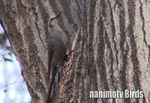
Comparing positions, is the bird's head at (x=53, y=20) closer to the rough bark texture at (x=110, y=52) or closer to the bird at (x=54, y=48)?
the bird at (x=54, y=48)

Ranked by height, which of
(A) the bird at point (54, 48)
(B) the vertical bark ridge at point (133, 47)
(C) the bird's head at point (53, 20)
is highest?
(C) the bird's head at point (53, 20)

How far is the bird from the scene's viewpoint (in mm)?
1621

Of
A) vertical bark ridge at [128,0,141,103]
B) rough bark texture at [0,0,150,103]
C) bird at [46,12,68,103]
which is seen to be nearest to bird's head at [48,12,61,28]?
Result: bird at [46,12,68,103]

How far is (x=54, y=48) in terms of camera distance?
5.62 feet

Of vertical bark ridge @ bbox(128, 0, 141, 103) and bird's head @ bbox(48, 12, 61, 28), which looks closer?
vertical bark ridge @ bbox(128, 0, 141, 103)

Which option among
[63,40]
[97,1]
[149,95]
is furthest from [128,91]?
[63,40]

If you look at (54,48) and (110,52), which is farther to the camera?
(54,48)

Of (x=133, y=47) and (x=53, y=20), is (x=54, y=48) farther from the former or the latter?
(x=133, y=47)

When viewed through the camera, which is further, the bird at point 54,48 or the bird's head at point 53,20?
the bird's head at point 53,20

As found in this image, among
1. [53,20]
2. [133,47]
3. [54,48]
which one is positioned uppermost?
[53,20]

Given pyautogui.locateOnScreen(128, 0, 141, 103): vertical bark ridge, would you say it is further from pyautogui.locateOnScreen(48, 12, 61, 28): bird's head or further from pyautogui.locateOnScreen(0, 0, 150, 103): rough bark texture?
pyautogui.locateOnScreen(48, 12, 61, 28): bird's head

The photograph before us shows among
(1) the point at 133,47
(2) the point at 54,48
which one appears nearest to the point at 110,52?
(1) the point at 133,47

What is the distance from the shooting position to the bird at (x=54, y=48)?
1621 mm

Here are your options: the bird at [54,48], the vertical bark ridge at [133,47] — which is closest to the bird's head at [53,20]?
the bird at [54,48]
